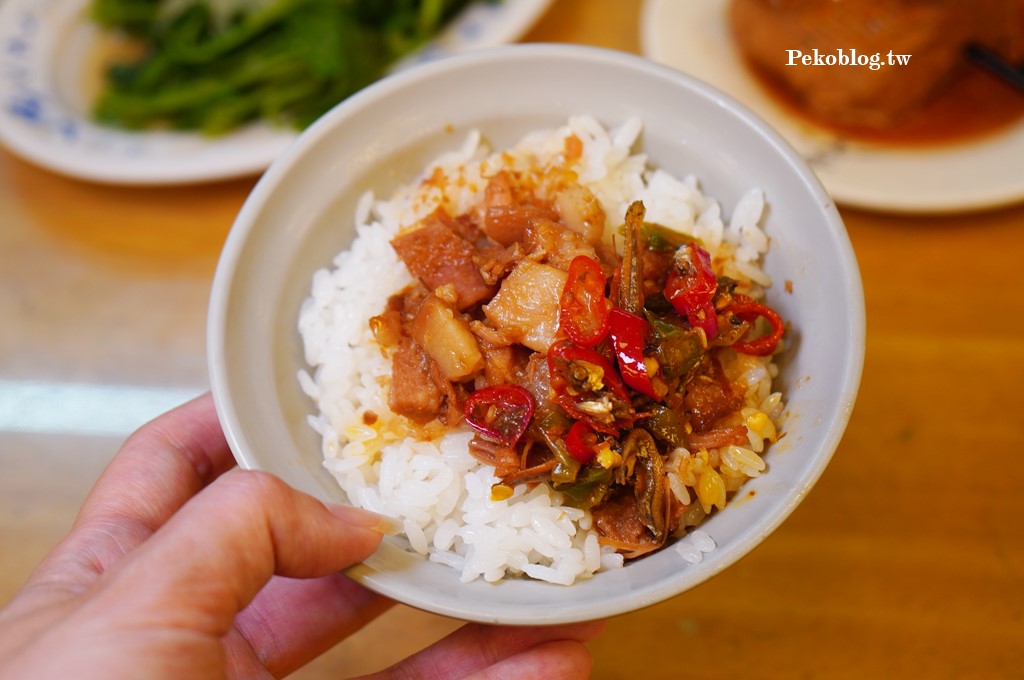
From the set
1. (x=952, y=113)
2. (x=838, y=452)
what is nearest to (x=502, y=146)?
(x=838, y=452)

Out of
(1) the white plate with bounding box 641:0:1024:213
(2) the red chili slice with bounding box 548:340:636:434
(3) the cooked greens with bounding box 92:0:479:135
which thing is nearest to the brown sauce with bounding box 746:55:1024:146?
(1) the white plate with bounding box 641:0:1024:213

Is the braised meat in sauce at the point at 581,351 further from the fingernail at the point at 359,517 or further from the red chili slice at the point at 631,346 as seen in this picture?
the fingernail at the point at 359,517

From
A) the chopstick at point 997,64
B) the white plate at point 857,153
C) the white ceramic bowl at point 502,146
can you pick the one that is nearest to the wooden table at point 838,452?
the white plate at point 857,153

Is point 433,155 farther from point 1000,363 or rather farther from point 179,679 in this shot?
point 1000,363

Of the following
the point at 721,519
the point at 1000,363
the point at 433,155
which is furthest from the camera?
the point at 1000,363

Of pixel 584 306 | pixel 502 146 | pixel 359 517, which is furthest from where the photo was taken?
pixel 502 146

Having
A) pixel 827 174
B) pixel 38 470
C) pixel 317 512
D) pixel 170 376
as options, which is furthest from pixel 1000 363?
pixel 38 470

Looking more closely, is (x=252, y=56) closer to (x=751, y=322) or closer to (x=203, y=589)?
(x=751, y=322)
